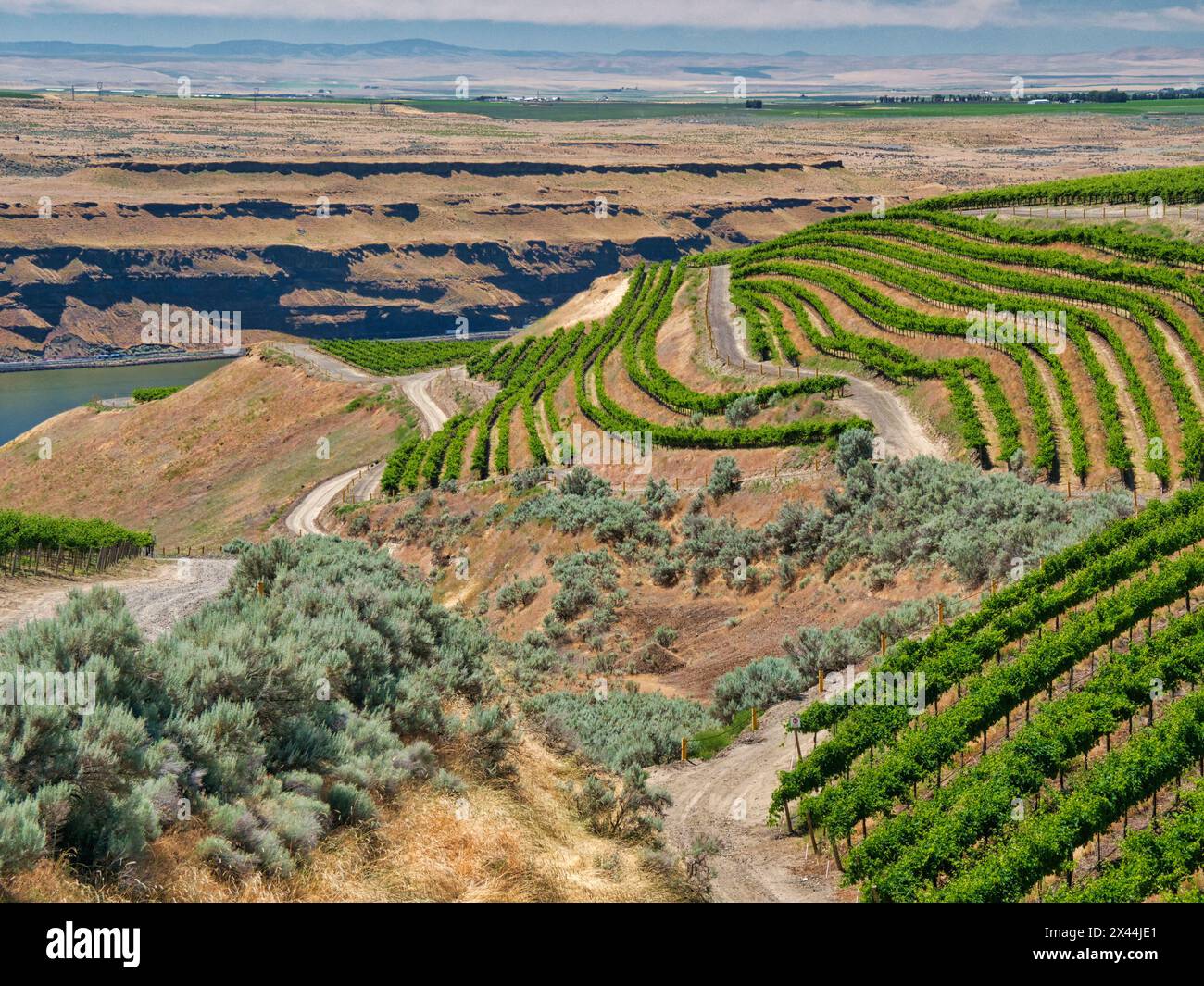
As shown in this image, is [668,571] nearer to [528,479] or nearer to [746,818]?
[528,479]

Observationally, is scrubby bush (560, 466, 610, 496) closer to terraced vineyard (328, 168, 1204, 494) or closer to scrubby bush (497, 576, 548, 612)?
terraced vineyard (328, 168, 1204, 494)

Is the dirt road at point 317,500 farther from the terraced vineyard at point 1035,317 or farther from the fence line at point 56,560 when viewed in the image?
the terraced vineyard at point 1035,317

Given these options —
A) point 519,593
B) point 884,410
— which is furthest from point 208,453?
point 884,410

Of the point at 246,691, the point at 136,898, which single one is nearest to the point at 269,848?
the point at 136,898

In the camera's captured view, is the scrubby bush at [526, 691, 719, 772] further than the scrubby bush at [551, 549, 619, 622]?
No

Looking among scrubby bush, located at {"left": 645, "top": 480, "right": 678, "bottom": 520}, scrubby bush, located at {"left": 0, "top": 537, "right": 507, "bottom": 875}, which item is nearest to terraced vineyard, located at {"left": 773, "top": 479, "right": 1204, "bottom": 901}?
scrubby bush, located at {"left": 0, "top": 537, "right": 507, "bottom": 875}
